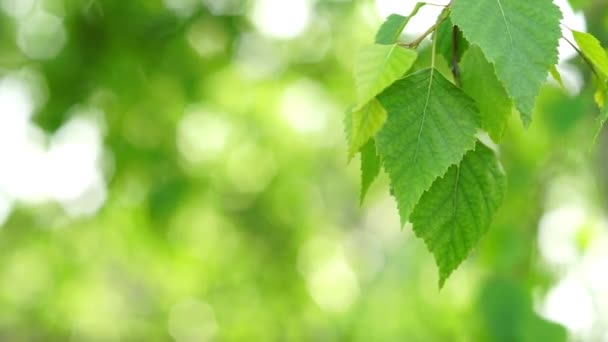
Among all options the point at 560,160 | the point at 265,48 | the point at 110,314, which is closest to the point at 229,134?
the point at 265,48

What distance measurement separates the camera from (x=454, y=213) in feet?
3.09

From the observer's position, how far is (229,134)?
501 cm

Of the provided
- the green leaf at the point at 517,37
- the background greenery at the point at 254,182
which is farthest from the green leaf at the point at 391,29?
the background greenery at the point at 254,182

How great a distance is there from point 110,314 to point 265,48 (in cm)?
449

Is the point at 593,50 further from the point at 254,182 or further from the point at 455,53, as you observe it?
the point at 254,182

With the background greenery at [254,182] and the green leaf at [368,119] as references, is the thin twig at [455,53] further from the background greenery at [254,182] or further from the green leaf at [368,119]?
the background greenery at [254,182]

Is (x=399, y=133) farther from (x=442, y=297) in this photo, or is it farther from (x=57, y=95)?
(x=442, y=297)

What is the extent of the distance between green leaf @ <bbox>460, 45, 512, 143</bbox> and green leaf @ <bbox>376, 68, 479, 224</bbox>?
5 centimetres

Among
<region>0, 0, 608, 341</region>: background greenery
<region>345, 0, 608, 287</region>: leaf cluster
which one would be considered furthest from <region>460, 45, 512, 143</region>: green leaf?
<region>0, 0, 608, 341</region>: background greenery

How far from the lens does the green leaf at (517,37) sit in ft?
2.72

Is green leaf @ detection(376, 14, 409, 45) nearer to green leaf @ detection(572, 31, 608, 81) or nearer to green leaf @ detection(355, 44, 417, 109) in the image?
green leaf @ detection(355, 44, 417, 109)

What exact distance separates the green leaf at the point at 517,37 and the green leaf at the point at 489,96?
0.31 feet

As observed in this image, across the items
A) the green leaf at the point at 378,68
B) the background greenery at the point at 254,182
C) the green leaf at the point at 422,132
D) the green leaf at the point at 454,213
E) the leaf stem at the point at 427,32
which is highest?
the background greenery at the point at 254,182

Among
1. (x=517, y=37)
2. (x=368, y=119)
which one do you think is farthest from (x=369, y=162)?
(x=517, y=37)
